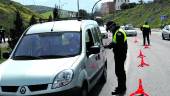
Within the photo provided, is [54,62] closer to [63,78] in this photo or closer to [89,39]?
[63,78]

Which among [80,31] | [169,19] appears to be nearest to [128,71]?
[80,31]

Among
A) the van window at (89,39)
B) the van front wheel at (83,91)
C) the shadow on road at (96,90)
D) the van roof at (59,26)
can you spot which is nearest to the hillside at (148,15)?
the shadow on road at (96,90)

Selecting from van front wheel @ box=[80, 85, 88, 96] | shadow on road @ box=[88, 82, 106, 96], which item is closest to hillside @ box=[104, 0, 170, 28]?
shadow on road @ box=[88, 82, 106, 96]

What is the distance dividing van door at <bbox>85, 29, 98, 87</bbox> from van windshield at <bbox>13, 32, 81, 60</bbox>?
1.17ft

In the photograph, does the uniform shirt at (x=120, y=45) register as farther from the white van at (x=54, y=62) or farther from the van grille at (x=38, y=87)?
the van grille at (x=38, y=87)

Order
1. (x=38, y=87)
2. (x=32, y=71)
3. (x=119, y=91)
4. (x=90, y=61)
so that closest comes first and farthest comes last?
(x=38, y=87) → (x=32, y=71) → (x=90, y=61) → (x=119, y=91)

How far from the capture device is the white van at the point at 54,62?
8711 mm

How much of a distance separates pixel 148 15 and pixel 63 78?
12070cm

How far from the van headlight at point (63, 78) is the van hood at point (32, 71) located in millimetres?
78

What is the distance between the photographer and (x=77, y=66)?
30.8ft

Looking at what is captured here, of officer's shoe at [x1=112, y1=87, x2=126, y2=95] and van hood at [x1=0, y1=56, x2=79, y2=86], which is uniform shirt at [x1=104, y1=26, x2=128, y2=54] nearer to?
officer's shoe at [x1=112, y1=87, x2=126, y2=95]

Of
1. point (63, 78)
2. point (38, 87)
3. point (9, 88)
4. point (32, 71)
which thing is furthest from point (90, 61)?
point (9, 88)

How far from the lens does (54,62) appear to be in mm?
9453

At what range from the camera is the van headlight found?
872cm
